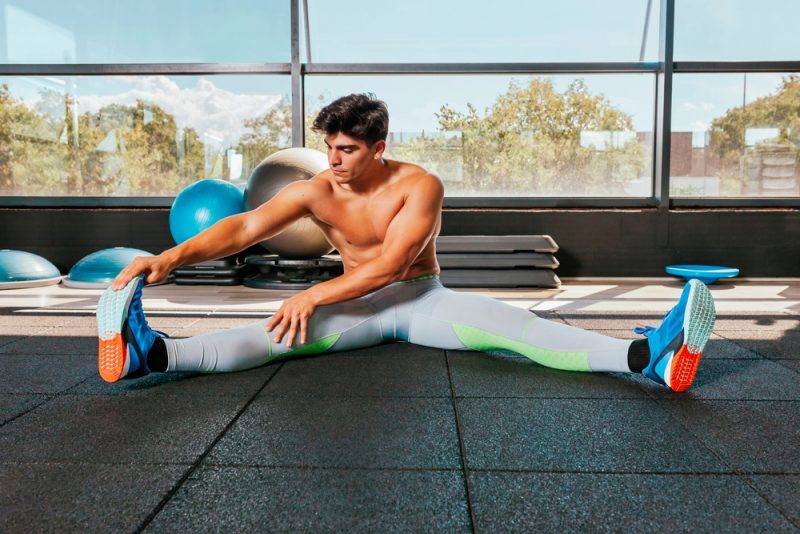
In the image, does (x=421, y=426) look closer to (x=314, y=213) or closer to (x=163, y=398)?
(x=163, y=398)

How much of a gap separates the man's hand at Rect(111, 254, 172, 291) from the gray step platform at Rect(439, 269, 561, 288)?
3.06 metres

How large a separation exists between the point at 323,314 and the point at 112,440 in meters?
0.86

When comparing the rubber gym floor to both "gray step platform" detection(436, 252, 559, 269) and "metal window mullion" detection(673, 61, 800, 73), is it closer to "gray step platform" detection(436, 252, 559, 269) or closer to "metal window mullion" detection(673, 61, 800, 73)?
→ "gray step platform" detection(436, 252, 559, 269)

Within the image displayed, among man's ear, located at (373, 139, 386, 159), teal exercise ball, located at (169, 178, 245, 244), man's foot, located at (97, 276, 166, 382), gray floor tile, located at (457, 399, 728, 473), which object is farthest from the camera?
teal exercise ball, located at (169, 178, 245, 244)

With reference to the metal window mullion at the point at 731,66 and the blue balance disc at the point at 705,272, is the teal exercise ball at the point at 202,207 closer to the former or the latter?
the blue balance disc at the point at 705,272

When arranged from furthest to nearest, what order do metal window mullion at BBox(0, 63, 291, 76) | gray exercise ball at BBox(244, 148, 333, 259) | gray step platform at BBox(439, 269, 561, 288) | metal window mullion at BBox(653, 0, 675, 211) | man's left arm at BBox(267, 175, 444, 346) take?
1. metal window mullion at BBox(0, 63, 291, 76)
2. metal window mullion at BBox(653, 0, 675, 211)
3. gray step platform at BBox(439, 269, 561, 288)
4. gray exercise ball at BBox(244, 148, 333, 259)
5. man's left arm at BBox(267, 175, 444, 346)

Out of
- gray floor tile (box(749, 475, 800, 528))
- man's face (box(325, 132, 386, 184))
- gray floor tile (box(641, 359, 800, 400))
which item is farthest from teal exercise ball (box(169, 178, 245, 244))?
gray floor tile (box(749, 475, 800, 528))

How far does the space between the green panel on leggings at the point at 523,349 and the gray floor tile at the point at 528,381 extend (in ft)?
0.10

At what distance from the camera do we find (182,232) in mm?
4594

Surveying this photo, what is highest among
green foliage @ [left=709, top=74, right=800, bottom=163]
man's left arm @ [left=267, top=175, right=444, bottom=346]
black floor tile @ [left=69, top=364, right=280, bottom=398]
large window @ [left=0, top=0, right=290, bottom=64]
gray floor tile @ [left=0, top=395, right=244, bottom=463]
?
large window @ [left=0, top=0, right=290, bottom=64]

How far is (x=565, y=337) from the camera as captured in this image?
206 centimetres

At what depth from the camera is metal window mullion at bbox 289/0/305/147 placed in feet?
17.8

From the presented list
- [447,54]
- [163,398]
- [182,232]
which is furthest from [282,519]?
[447,54]

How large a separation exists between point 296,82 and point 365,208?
11.7ft
